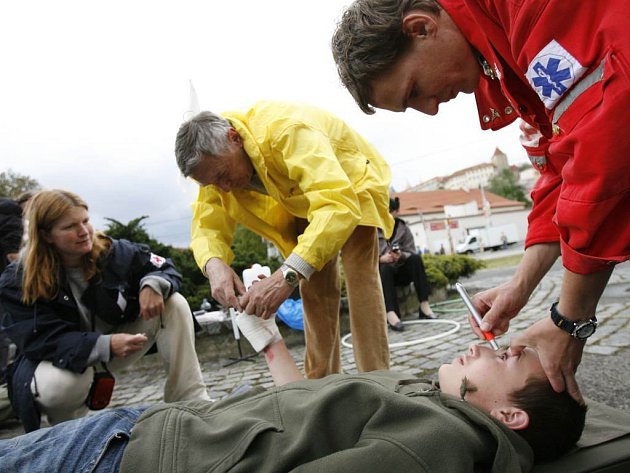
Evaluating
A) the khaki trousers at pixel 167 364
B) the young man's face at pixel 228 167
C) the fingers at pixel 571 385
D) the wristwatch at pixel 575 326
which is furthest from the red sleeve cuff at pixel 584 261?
the khaki trousers at pixel 167 364

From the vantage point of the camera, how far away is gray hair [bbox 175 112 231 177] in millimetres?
2402

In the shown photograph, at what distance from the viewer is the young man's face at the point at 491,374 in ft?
5.70

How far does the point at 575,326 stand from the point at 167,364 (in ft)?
8.77

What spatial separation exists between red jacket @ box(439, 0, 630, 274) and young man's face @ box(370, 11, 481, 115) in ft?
0.17

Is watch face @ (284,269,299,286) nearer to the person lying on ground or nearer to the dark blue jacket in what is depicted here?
the person lying on ground

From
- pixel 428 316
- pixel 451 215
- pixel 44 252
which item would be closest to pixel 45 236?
pixel 44 252

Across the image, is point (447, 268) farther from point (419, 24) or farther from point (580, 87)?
point (580, 87)

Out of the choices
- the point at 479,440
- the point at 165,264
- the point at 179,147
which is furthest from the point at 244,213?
the point at 479,440

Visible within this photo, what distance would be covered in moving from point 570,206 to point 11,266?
3268 mm

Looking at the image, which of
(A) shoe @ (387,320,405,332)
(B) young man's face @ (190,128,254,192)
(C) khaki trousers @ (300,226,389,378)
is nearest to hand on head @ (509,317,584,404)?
(C) khaki trousers @ (300,226,389,378)

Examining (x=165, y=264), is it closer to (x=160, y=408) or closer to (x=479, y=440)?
(x=160, y=408)

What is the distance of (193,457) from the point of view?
142 centimetres

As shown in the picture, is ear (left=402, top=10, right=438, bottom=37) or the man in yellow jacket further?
the man in yellow jacket

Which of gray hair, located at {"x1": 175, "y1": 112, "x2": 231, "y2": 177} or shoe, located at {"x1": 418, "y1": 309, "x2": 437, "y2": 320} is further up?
gray hair, located at {"x1": 175, "y1": 112, "x2": 231, "y2": 177}
